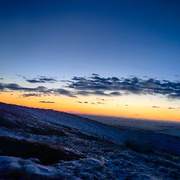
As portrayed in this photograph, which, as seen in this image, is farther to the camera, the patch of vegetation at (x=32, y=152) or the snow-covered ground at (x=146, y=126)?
the snow-covered ground at (x=146, y=126)

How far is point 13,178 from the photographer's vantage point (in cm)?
560

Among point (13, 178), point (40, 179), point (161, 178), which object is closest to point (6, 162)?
point (13, 178)

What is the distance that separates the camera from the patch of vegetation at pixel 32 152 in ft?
26.3

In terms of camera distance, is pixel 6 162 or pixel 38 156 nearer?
pixel 6 162

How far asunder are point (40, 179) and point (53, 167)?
140cm

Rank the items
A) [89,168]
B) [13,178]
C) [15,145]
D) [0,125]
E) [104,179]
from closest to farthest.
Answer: [13,178]
[104,179]
[89,168]
[15,145]
[0,125]

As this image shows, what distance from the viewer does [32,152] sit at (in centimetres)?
869

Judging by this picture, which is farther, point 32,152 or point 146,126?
point 146,126

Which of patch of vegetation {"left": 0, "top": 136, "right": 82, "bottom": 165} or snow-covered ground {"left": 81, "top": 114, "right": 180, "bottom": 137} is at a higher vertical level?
patch of vegetation {"left": 0, "top": 136, "right": 82, "bottom": 165}

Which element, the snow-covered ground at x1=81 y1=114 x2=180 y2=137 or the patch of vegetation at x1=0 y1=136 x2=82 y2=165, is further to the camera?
the snow-covered ground at x1=81 y1=114 x2=180 y2=137

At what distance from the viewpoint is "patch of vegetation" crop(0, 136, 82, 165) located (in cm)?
801

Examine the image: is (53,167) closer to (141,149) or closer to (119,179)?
(119,179)

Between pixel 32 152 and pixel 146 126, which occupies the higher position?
pixel 32 152

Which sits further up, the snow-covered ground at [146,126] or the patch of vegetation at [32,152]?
the patch of vegetation at [32,152]
